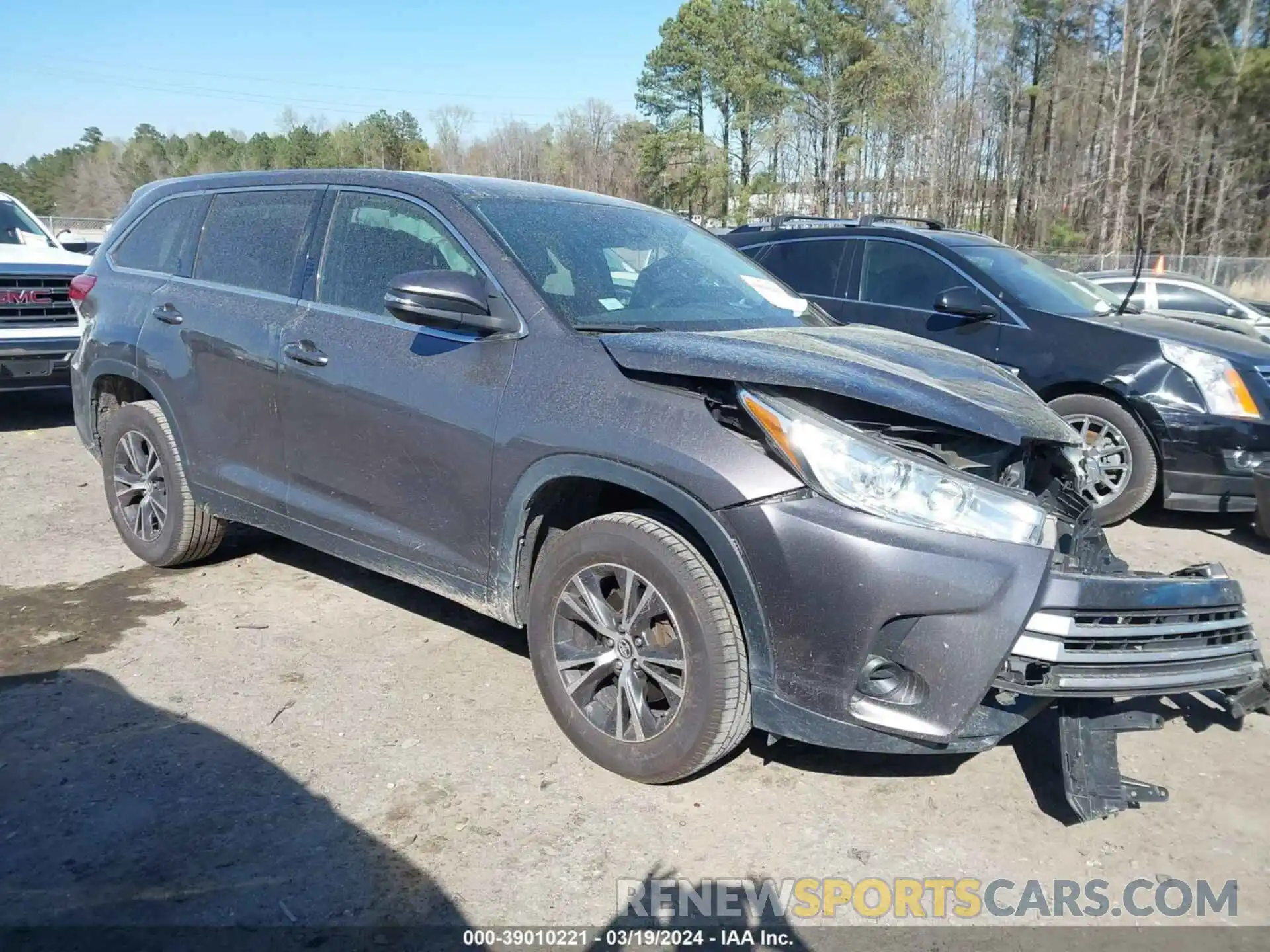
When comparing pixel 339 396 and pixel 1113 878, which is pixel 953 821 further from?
pixel 339 396

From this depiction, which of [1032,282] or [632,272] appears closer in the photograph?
[632,272]

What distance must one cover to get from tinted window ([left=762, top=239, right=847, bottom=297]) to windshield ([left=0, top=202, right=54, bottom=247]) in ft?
23.9

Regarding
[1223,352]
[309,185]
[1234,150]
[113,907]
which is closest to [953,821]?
[113,907]

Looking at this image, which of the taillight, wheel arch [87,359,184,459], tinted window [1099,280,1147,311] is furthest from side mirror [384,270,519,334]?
tinted window [1099,280,1147,311]

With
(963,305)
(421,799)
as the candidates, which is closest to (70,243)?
(963,305)

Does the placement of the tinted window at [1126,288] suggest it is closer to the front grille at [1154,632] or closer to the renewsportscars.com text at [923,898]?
the front grille at [1154,632]

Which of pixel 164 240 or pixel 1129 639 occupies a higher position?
pixel 164 240

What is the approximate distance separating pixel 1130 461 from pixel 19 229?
10.3 meters

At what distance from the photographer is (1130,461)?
19.4 feet

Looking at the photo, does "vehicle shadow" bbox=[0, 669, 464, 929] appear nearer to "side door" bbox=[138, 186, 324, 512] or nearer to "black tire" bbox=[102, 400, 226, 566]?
"side door" bbox=[138, 186, 324, 512]

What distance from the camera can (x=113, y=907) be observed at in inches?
99.2

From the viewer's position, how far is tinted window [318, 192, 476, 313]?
3.65m

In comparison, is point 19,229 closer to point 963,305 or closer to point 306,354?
point 306,354

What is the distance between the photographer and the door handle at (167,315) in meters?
4.49
